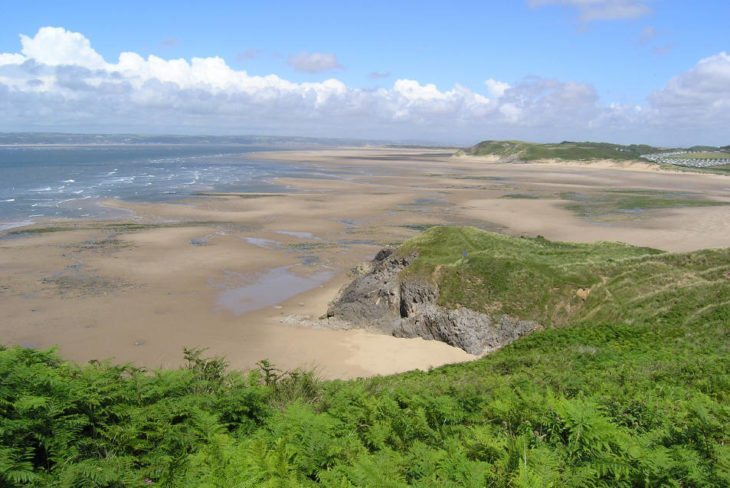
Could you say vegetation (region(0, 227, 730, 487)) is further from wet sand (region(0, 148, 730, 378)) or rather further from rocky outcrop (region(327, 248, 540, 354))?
wet sand (region(0, 148, 730, 378))

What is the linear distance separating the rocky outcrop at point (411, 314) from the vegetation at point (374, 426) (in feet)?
31.5

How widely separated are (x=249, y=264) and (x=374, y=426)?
116ft

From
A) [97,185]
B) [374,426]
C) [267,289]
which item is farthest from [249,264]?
[97,185]

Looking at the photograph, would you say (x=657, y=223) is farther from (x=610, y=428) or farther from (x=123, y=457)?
(x=123, y=457)

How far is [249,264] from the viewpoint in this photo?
144 ft

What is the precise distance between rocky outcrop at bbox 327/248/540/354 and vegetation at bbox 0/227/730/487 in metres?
9.61

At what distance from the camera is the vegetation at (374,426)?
7.36m

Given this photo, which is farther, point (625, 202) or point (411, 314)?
point (625, 202)

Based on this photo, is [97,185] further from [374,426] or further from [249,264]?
[374,426]

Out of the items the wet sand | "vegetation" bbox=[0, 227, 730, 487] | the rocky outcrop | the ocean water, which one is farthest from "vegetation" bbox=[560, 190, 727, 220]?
"vegetation" bbox=[0, 227, 730, 487]

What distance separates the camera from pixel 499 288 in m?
28.2

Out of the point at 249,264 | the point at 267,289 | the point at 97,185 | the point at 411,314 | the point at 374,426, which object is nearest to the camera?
the point at 374,426

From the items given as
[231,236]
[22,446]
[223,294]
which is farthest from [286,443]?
Answer: [231,236]

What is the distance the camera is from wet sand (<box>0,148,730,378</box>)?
27.3 m
